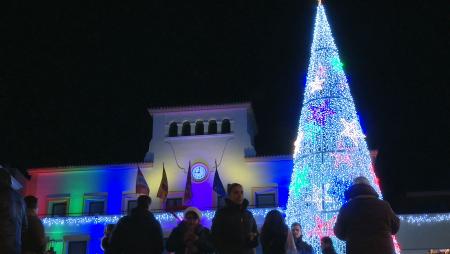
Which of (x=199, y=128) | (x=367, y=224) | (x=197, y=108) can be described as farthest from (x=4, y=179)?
(x=197, y=108)

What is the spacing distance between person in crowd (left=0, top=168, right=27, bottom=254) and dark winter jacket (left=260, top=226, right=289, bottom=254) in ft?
11.8

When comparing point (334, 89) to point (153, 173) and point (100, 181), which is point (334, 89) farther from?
point (100, 181)

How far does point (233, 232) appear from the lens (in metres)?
6.75

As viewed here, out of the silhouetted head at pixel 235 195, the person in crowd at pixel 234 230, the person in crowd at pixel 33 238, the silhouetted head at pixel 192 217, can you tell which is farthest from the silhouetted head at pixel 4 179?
the silhouetted head at pixel 235 195

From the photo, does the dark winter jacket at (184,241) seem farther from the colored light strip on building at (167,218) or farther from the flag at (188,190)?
the flag at (188,190)

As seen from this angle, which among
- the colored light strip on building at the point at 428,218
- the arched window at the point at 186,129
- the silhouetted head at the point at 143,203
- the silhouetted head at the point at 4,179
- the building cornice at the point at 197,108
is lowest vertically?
the silhouetted head at the point at 143,203

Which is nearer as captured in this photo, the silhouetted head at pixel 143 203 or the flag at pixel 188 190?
the silhouetted head at pixel 143 203

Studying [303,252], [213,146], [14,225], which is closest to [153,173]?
[213,146]

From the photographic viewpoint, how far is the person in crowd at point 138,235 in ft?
24.0

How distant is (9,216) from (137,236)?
1.71 metres

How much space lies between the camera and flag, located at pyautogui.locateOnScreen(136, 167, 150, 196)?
1059 inches

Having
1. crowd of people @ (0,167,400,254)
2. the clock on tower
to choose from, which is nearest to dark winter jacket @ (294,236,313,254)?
crowd of people @ (0,167,400,254)

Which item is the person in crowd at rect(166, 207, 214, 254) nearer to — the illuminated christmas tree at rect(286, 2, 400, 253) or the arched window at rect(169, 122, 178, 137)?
the illuminated christmas tree at rect(286, 2, 400, 253)

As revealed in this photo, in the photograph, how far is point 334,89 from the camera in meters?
19.1
